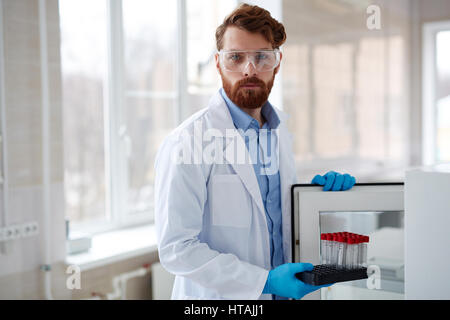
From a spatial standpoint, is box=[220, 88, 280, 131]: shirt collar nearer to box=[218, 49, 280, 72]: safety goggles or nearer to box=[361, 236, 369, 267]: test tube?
box=[218, 49, 280, 72]: safety goggles

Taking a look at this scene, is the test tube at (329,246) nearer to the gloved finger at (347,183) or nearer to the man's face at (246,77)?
the gloved finger at (347,183)

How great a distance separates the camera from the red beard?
107 centimetres

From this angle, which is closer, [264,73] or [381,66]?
[264,73]

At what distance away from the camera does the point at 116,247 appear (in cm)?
193

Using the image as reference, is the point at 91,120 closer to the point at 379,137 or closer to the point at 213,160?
the point at 213,160

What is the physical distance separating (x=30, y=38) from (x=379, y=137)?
113 inches

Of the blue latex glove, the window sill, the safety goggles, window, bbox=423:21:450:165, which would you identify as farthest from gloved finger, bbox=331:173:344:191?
window, bbox=423:21:450:165

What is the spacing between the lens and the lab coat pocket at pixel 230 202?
1.07 meters

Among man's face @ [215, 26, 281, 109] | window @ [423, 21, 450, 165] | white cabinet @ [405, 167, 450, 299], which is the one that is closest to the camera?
white cabinet @ [405, 167, 450, 299]

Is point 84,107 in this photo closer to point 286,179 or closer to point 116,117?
point 116,117

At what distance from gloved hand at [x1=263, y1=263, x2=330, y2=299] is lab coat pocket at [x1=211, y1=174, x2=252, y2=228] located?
0.16 meters

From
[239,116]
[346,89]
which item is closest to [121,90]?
[239,116]
